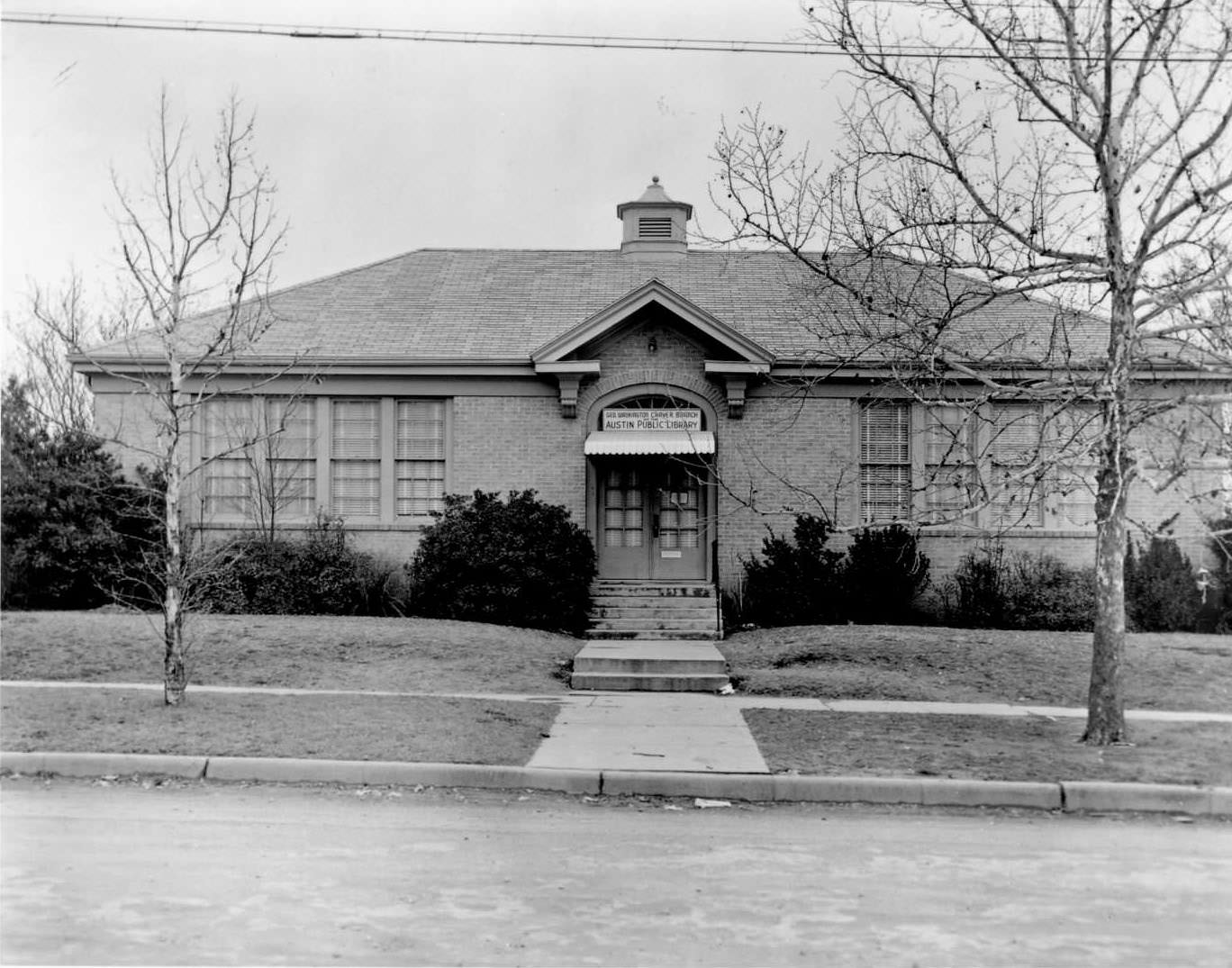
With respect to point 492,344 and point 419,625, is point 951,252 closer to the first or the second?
point 419,625

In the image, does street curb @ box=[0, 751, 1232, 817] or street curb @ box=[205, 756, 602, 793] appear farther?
street curb @ box=[205, 756, 602, 793]

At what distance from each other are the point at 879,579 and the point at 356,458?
8667 millimetres

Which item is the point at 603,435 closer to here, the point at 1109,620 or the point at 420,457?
the point at 420,457

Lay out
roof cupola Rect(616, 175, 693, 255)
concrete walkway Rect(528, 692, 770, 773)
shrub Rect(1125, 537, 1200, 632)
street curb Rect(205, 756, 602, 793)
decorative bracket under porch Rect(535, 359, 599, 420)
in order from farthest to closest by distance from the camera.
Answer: roof cupola Rect(616, 175, 693, 255)
decorative bracket under porch Rect(535, 359, 599, 420)
shrub Rect(1125, 537, 1200, 632)
concrete walkway Rect(528, 692, 770, 773)
street curb Rect(205, 756, 602, 793)

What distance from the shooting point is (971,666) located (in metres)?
14.0

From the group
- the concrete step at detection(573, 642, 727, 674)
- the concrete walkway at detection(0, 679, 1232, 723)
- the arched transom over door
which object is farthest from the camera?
the arched transom over door

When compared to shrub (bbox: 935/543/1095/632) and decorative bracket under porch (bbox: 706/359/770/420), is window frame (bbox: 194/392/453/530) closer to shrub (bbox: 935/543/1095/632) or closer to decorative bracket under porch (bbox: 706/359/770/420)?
decorative bracket under porch (bbox: 706/359/770/420)

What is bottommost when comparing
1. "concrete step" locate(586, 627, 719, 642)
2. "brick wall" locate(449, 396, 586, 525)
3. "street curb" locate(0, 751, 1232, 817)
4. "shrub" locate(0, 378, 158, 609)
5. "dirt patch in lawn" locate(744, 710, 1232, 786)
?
"street curb" locate(0, 751, 1232, 817)

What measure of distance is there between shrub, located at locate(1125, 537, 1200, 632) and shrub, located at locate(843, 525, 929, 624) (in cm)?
309

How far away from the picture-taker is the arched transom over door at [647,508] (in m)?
19.1

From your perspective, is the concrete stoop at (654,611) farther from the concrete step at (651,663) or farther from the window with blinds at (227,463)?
the window with blinds at (227,463)

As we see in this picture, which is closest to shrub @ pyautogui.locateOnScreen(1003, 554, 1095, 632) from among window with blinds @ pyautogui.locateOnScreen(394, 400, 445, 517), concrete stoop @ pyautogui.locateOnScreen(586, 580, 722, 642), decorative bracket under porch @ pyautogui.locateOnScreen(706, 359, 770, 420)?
concrete stoop @ pyautogui.locateOnScreen(586, 580, 722, 642)

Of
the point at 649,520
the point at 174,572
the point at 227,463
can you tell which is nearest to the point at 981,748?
the point at 174,572

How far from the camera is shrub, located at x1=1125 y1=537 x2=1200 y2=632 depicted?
58.1 feet
